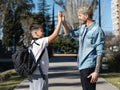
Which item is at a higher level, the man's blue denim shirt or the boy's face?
the boy's face

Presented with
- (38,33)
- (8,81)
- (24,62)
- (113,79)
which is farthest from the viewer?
(113,79)

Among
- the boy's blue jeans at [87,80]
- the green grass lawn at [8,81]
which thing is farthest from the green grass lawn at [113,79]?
the boy's blue jeans at [87,80]

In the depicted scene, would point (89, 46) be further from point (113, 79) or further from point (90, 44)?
point (113, 79)

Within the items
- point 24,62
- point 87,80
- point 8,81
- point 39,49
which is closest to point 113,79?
point 8,81

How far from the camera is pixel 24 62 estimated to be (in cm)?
612

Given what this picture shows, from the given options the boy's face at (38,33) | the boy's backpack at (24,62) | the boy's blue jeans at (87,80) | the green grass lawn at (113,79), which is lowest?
the green grass lawn at (113,79)

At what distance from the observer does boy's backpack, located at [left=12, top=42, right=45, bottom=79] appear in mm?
6098

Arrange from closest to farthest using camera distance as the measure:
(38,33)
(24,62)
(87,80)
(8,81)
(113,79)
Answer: (24,62) < (38,33) < (87,80) < (8,81) < (113,79)

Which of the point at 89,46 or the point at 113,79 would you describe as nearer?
the point at 89,46

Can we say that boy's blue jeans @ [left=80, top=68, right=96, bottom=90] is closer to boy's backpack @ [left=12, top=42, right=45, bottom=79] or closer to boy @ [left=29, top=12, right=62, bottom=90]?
boy @ [left=29, top=12, right=62, bottom=90]

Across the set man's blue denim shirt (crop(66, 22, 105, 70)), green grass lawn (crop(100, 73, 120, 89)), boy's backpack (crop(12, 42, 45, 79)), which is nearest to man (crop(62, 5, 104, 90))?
man's blue denim shirt (crop(66, 22, 105, 70))

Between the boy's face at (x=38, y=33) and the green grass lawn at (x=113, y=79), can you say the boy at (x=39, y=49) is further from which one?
the green grass lawn at (x=113, y=79)

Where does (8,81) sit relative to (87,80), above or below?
below

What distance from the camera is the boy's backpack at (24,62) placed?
6.10 m
